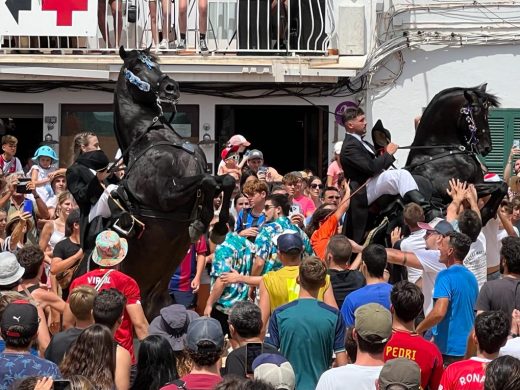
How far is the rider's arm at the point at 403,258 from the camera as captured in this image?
36.3 feet

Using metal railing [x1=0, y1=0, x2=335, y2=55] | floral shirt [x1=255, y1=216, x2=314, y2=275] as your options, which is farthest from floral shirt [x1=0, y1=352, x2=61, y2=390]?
metal railing [x1=0, y1=0, x2=335, y2=55]

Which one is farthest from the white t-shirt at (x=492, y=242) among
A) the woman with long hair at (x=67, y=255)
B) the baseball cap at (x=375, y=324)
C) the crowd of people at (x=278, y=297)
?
the baseball cap at (x=375, y=324)

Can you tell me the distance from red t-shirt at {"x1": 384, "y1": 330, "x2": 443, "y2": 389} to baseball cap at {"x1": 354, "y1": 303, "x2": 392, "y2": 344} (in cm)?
66

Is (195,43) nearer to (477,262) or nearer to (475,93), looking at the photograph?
(475,93)

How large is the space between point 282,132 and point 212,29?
7.30 feet

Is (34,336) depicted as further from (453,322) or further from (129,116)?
(129,116)

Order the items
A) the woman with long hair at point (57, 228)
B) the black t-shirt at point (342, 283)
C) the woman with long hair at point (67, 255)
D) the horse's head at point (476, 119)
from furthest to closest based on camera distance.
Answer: the woman with long hair at point (57, 228) < the horse's head at point (476, 119) < the woman with long hair at point (67, 255) < the black t-shirt at point (342, 283)

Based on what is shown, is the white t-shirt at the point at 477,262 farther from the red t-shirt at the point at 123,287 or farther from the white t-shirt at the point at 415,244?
the red t-shirt at the point at 123,287

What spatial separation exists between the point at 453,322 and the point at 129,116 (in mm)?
4411

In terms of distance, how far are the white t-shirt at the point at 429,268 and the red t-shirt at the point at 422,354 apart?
7.91 feet

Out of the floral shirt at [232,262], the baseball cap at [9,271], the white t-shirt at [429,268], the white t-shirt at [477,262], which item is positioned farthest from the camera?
the floral shirt at [232,262]

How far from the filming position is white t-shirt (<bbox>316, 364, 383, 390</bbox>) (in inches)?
299

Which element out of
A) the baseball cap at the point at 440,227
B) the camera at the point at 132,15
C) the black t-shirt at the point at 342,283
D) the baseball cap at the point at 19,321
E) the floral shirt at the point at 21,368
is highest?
the camera at the point at 132,15

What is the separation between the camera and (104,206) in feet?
40.9
